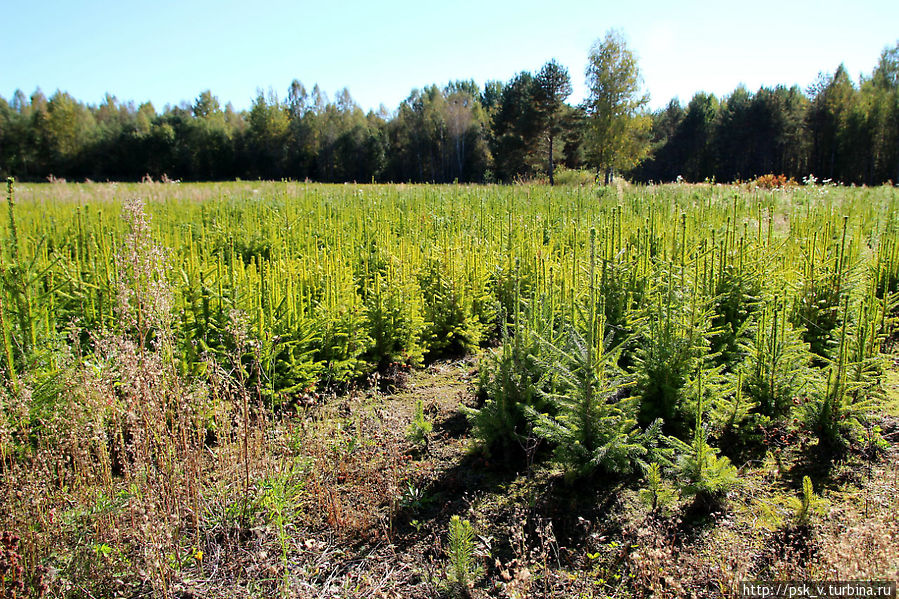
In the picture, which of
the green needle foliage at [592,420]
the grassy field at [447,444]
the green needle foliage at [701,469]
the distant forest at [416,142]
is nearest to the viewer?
the grassy field at [447,444]

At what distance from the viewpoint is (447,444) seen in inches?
149

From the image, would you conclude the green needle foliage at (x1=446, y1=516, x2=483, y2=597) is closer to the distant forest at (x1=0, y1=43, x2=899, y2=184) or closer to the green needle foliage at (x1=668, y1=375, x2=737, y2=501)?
the green needle foliage at (x1=668, y1=375, x2=737, y2=501)

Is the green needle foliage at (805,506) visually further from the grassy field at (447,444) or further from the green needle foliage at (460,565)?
the green needle foliage at (460,565)

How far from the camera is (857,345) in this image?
3482 mm

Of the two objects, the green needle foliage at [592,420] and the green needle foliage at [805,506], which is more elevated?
the green needle foliage at [592,420]

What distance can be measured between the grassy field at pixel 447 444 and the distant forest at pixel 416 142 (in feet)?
138

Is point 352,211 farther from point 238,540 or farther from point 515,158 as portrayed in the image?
point 515,158

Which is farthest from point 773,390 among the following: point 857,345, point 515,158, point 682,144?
point 682,144

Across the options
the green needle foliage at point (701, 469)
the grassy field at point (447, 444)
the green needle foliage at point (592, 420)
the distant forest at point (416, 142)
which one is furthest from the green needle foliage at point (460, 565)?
the distant forest at point (416, 142)

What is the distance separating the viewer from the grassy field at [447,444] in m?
2.46

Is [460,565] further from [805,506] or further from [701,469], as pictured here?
[805,506]

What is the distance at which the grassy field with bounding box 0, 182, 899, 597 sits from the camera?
246cm

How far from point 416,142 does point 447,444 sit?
195 feet

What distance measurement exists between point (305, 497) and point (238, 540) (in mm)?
473
